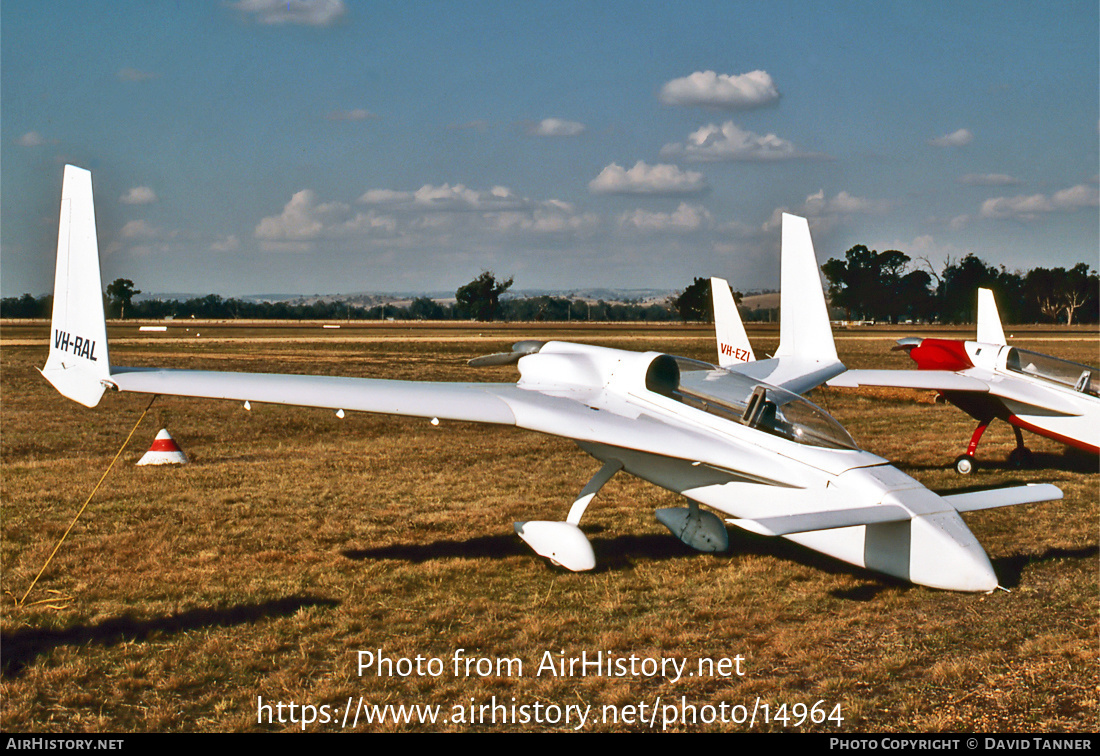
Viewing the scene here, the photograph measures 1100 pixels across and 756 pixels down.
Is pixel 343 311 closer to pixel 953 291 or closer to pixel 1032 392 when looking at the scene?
pixel 953 291

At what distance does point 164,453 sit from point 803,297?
10.2 m

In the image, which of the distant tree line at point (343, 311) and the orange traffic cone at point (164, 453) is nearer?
the orange traffic cone at point (164, 453)

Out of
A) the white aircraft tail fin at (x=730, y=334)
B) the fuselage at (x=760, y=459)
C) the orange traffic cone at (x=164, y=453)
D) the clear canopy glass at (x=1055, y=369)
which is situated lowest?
the orange traffic cone at (x=164, y=453)

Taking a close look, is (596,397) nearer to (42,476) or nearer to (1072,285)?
→ (42,476)

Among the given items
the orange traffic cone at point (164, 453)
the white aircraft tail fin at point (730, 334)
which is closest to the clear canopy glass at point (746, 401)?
the white aircraft tail fin at point (730, 334)

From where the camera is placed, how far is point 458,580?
7.64m

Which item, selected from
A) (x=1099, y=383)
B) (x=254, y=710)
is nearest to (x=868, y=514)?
(x=254, y=710)

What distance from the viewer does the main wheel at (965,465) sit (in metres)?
13.1

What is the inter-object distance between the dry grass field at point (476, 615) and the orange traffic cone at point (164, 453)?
0.41 m

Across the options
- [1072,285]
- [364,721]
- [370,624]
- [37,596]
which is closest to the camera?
[364,721]

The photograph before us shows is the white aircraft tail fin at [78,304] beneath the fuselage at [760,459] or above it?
above

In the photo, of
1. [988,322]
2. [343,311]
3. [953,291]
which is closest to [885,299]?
[953,291]

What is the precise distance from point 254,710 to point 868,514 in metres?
4.41

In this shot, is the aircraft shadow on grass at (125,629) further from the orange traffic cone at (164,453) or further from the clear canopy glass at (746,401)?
the orange traffic cone at (164,453)
